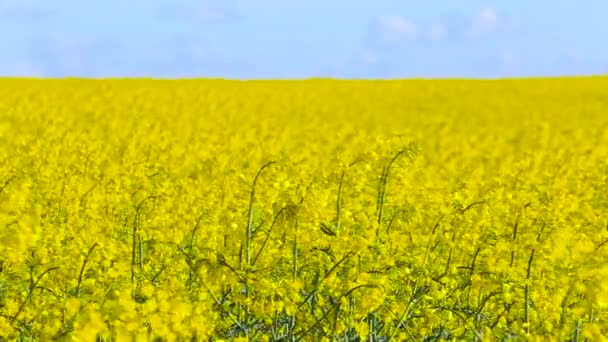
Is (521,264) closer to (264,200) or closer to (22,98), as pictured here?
(264,200)

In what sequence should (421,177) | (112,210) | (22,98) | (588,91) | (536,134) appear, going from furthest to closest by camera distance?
(588,91), (22,98), (536,134), (421,177), (112,210)

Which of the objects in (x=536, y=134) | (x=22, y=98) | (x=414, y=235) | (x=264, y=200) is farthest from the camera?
(x=22, y=98)

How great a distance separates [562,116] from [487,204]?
72.6ft

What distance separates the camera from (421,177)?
15.5 m

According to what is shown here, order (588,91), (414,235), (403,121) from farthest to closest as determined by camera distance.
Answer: (588,91), (403,121), (414,235)

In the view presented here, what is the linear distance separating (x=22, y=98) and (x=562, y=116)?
17.9 m

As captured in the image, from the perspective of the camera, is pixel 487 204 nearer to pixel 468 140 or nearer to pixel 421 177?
pixel 421 177

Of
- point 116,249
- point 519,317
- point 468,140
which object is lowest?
→ point 519,317

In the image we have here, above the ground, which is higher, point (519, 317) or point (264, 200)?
point (264, 200)

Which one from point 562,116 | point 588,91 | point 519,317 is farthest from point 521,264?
point 588,91

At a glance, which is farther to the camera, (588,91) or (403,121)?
(588,91)

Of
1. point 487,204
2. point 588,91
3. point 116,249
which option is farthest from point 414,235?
point 588,91

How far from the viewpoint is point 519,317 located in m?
6.50

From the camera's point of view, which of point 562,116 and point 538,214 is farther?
point 562,116
